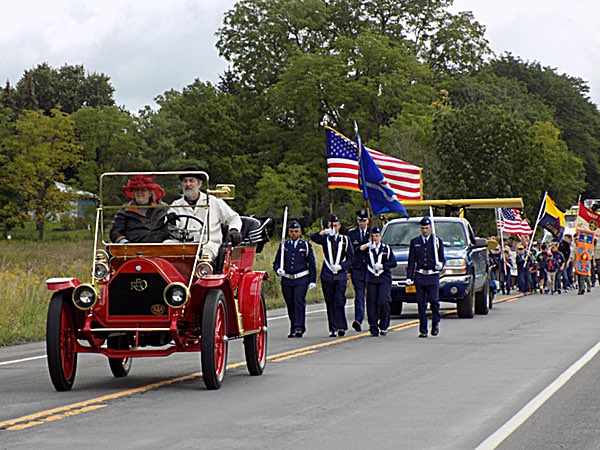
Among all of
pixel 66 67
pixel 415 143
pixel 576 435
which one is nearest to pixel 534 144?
pixel 415 143

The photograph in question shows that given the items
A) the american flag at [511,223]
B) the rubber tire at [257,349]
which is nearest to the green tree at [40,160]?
the american flag at [511,223]

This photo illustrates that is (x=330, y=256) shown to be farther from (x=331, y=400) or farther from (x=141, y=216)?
(x=331, y=400)

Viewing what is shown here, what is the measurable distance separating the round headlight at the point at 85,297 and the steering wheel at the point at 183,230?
129cm

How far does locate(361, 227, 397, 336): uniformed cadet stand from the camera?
64.5ft

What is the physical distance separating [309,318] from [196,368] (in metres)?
10.8

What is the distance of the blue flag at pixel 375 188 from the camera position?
2338 centimetres

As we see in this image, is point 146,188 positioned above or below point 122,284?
above

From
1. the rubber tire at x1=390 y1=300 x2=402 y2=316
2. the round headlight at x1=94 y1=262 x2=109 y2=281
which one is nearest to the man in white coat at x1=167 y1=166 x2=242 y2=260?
the round headlight at x1=94 y1=262 x2=109 y2=281

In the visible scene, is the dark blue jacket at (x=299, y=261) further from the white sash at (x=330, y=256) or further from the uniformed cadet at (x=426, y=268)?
the uniformed cadet at (x=426, y=268)

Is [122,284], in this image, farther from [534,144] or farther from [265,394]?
[534,144]

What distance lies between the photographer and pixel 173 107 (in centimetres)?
8538

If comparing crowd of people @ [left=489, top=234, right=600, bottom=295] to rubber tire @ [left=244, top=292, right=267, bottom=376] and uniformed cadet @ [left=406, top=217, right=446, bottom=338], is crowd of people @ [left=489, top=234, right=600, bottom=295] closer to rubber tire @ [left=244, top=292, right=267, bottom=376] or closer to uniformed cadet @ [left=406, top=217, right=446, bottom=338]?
uniformed cadet @ [left=406, top=217, right=446, bottom=338]

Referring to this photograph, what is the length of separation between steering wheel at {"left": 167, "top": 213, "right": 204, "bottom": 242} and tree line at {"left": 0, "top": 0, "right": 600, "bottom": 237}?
53.3 m

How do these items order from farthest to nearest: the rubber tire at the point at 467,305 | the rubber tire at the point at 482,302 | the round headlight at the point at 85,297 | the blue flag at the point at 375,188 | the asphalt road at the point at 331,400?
the rubber tire at the point at 482,302, the rubber tire at the point at 467,305, the blue flag at the point at 375,188, the round headlight at the point at 85,297, the asphalt road at the point at 331,400
